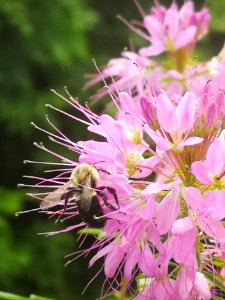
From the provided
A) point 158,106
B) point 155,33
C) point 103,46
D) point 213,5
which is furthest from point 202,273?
point 103,46

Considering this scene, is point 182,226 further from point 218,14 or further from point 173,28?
point 218,14

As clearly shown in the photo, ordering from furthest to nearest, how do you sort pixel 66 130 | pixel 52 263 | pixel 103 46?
pixel 103 46 < pixel 66 130 < pixel 52 263

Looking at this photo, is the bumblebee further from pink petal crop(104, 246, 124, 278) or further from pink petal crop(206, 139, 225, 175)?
pink petal crop(206, 139, 225, 175)

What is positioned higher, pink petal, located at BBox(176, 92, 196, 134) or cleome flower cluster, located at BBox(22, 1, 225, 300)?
pink petal, located at BBox(176, 92, 196, 134)

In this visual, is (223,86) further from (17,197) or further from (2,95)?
(2,95)

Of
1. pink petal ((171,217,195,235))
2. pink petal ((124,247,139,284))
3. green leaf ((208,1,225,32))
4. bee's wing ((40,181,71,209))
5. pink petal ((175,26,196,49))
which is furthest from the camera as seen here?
green leaf ((208,1,225,32))

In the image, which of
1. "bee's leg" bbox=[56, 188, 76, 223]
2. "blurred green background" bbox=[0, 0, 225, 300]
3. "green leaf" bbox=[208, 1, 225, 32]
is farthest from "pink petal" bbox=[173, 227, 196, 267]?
"blurred green background" bbox=[0, 0, 225, 300]
